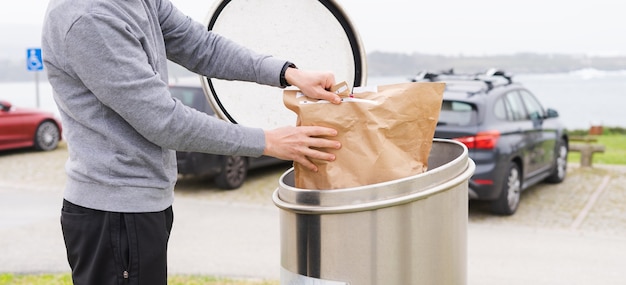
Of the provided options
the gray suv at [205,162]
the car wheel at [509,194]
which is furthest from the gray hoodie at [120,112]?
the gray suv at [205,162]

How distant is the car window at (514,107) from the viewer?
7787mm

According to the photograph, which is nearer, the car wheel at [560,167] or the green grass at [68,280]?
the green grass at [68,280]

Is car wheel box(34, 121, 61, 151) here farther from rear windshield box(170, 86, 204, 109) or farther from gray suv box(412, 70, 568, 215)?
gray suv box(412, 70, 568, 215)

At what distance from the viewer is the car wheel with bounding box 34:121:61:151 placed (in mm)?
13680

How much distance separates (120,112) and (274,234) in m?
5.02

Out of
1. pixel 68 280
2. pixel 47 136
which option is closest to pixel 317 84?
pixel 68 280

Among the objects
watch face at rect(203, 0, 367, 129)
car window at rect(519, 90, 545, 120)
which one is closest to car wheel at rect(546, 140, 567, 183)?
car window at rect(519, 90, 545, 120)

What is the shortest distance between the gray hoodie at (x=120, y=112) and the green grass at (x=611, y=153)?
1143cm

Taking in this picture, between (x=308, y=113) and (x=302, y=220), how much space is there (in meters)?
0.33

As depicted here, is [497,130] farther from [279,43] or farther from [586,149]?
[279,43]

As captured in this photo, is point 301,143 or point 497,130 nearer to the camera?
point 301,143

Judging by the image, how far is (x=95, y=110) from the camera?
1.98 metres

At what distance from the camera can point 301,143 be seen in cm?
191

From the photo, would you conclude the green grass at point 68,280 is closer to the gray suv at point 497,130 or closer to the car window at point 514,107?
the gray suv at point 497,130
